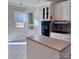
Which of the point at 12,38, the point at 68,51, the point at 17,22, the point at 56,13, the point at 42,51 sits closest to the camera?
the point at 68,51

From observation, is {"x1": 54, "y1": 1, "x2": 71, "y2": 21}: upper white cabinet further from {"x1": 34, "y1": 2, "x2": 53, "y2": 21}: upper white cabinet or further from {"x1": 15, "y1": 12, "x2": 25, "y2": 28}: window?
{"x1": 15, "y1": 12, "x2": 25, "y2": 28}: window

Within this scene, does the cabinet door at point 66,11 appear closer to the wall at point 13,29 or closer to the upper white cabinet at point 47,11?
the upper white cabinet at point 47,11

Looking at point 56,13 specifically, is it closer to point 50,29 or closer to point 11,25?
point 50,29

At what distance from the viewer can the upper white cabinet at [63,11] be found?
4976 mm

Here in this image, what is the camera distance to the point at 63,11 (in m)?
5.34

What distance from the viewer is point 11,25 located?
8609mm

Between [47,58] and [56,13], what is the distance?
4035mm

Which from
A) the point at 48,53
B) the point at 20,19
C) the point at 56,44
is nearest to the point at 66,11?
the point at 56,44

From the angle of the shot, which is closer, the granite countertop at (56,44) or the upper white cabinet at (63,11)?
the granite countertop at (56,44)

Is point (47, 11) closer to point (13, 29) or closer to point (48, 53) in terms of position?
point (13, 29)

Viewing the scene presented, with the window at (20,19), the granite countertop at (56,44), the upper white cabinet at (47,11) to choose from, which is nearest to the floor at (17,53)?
the upper white cabinet at (47,11)

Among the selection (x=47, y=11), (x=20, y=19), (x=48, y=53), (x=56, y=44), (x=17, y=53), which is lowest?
(x=17, y=53)

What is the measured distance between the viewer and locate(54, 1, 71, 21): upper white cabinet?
4.98m
